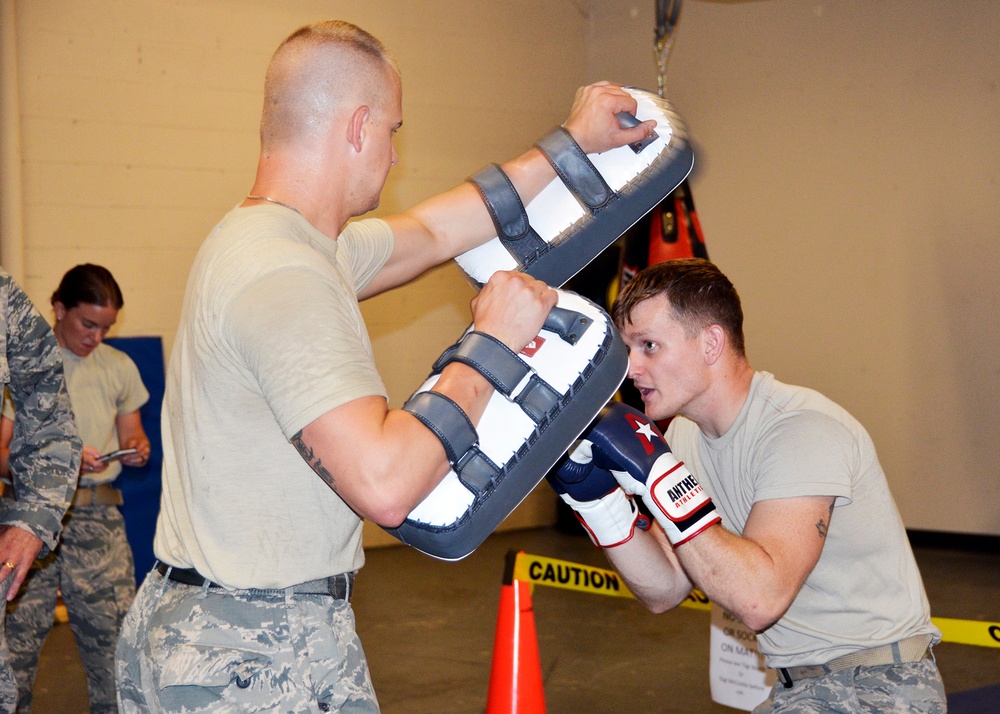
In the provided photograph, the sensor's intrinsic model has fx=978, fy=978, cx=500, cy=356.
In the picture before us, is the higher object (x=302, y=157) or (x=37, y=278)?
(x=302, y=157)

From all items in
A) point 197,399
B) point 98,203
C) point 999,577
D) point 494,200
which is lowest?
point 999,577

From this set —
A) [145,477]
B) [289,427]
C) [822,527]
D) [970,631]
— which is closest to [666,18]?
[822,527]

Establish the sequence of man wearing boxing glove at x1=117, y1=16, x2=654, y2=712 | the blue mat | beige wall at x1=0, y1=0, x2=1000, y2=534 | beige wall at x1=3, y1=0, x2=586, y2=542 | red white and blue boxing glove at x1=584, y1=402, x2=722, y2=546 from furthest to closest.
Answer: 1. beige wall at x1=0, y1=0, x2=1000, y2=534
2. beige wall at x1=3, y1=0, x2=586, y2=542
3. the blue mat
4. red white and blue boxing glove at x1=584, y1=402, x2=722, y2=546
5. man wearing boxing glove at x1=117, y1=16, x2=654, y2=712

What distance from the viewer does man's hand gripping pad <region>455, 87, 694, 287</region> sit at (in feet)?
7.20

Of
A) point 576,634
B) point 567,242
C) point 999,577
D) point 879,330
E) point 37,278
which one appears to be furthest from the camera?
point 879,330

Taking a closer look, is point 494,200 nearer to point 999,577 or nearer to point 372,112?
point 372,112

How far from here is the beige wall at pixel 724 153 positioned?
5.95 m

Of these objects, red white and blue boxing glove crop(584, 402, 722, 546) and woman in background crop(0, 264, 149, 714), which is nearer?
red white and blue boxing glove crop(584, 402, 722, 546)

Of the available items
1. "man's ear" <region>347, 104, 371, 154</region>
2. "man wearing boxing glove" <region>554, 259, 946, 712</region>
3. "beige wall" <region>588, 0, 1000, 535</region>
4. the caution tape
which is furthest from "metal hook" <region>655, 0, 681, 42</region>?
"beige wall" <region>588, 0, 1000, 535</region>

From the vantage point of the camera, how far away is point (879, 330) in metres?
7.09

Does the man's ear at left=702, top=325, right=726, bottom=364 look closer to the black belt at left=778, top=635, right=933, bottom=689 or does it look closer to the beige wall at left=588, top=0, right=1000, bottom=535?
the black belt at left=778, top=635, right=933, bottom=689

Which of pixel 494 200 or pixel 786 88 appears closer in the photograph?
pixel 494 200

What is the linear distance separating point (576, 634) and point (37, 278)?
372cm

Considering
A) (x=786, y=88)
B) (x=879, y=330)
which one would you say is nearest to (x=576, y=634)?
(x=879, y=330)
